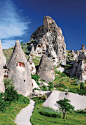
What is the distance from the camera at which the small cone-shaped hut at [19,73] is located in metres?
19.5

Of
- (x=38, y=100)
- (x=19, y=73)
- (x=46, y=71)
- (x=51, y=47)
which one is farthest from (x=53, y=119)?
(x=51, y=47)

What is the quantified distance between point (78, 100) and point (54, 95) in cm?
408

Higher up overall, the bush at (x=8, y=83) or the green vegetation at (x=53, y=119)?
the bush at (x=8, y=83)

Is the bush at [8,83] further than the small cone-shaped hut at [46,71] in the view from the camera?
No

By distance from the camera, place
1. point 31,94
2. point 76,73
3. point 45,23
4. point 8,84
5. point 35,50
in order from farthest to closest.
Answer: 1. point 45,23
2. point 35,50
3. point 76,73
4. point 31,94
5. point 8,84

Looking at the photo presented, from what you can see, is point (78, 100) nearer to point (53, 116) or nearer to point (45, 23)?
point (53, 116)

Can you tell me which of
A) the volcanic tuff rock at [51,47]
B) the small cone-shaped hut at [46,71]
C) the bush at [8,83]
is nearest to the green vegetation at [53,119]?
the bush at [8,83]

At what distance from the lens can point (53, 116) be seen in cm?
1325

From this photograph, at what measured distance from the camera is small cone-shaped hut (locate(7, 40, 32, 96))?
1948cm

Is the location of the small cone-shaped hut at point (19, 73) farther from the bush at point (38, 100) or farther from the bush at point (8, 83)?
the bush at point (38, 100)

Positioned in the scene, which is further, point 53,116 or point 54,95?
point 54,95

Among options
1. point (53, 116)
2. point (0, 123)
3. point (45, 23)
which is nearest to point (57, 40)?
point (45, 23)

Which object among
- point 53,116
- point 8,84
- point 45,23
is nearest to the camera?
point 53,116

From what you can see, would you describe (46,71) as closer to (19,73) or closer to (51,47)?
(19,73)
